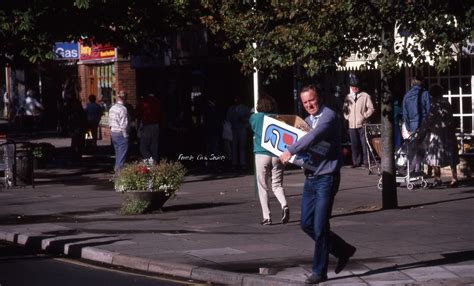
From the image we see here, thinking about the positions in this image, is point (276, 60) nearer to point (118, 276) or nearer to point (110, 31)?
point (118, 276)

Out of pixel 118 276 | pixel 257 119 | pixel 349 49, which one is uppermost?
pixel 349 49

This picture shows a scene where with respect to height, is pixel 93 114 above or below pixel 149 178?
above

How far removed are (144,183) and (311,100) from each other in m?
6.70

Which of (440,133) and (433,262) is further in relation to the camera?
(440,133)

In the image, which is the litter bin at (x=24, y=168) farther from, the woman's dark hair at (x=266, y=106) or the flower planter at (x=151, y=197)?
the woman's dark hair at (x=266, y=106)

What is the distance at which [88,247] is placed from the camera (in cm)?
1338

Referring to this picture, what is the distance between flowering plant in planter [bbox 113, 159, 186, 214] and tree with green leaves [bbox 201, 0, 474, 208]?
202 cm

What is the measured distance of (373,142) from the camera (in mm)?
21562

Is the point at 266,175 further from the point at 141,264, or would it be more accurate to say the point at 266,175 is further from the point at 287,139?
the point at 287,139

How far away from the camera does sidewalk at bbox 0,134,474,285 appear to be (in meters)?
11.3

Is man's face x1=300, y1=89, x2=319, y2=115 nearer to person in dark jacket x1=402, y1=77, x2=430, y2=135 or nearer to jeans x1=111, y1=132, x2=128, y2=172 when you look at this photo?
person in dark jacket x1=402, y1=77, x2=430, y2=135

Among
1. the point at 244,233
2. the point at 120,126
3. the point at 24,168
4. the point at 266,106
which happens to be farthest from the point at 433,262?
the point at 24,168

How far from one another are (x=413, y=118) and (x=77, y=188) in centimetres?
665

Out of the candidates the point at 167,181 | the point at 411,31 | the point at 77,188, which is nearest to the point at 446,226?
the point at 411,31
